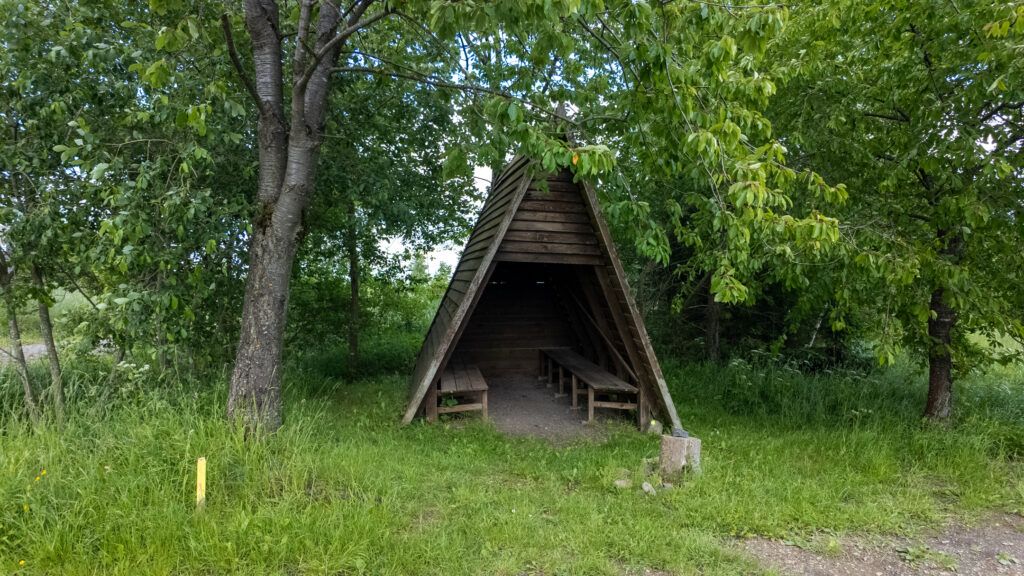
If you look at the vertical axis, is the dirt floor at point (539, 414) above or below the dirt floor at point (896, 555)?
above

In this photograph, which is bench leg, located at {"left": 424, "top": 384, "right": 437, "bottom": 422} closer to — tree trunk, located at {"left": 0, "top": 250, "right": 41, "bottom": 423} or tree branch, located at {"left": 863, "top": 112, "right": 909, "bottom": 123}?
tree trunk, located at {"left": 0, "top": 250, "right": 41, "bottom": 423}

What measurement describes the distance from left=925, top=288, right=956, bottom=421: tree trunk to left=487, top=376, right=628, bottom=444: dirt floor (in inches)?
→ 141

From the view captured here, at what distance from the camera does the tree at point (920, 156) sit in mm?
4316

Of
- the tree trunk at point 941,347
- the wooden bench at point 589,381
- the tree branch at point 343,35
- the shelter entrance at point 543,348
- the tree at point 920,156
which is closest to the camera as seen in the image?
the tree branch at point 343,35

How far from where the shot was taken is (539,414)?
6.52 metres

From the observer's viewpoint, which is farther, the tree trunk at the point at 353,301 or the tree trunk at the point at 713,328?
the tree trunk at the point at 713,328

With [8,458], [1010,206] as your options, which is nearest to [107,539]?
[8,458]

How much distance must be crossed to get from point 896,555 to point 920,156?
3652mm

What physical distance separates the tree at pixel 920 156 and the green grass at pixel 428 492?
52.6 inches

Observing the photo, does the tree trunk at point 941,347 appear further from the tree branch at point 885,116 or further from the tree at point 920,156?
the tree branch at point 885,116

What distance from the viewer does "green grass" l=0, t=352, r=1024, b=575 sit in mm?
2830

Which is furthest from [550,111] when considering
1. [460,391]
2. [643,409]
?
[643,409]

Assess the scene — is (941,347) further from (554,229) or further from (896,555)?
(554,229)

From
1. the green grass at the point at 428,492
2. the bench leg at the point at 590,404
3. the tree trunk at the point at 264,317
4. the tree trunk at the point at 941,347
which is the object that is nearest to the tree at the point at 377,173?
the tree trunk at the point at 264,317
